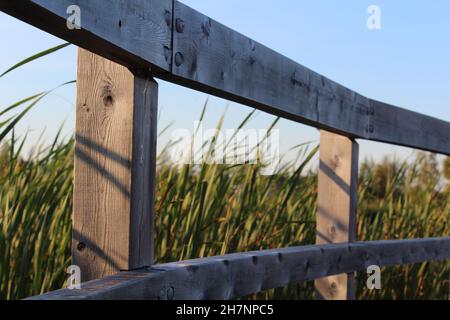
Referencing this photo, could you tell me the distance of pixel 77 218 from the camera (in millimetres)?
2098

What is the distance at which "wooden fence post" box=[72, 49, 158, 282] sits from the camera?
207 centimetres

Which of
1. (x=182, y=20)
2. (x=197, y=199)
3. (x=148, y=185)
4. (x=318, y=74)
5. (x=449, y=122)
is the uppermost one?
(x=449, y=122)

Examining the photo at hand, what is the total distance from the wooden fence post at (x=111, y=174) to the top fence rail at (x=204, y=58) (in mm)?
102

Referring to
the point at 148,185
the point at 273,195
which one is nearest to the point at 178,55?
the point at 148,185

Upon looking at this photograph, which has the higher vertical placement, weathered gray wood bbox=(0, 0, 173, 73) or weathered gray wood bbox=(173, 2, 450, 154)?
weathered gray wood bbox=(173, 2, 450, 154)

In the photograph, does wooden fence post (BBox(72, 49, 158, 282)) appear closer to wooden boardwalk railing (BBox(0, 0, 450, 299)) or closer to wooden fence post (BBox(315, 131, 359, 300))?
wooden boardwalk railing (BBox(0, 0, 450, 299))

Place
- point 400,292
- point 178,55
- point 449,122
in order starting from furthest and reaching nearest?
point 400,292 < point 449,122 < point 178,55

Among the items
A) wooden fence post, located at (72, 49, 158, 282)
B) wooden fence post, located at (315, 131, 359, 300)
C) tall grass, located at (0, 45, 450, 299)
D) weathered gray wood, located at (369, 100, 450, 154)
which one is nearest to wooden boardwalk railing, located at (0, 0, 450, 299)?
wooden fence post, located at (72, 49, 158, 282)

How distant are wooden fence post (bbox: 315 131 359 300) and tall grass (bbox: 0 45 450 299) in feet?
0.38

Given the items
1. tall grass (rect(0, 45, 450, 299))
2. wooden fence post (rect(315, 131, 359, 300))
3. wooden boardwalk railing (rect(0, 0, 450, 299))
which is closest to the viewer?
wooden boardwalk railing (rect(0, 0, 450, 299))

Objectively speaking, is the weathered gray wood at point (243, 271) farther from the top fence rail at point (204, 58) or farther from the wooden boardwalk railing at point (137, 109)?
the top fence rail at point (204, 58)
